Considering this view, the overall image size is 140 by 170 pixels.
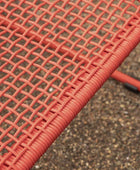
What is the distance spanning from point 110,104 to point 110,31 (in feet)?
2.81

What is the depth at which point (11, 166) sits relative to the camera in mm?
594

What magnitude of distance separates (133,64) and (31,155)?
1.25m

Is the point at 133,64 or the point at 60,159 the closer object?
the point at 60,159

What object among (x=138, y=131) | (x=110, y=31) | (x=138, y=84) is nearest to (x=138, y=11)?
(x=110, y=31)

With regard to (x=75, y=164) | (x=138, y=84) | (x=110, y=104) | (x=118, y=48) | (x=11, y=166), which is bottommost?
(x=75, y=164)

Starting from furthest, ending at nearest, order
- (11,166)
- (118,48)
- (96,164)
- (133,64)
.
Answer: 1. (133,64)
2. (96,164)
3. (118,48)
4. (11,166)

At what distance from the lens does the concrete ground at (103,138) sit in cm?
142

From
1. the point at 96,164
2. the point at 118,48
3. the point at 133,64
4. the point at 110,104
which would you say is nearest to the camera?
the point at 118,48

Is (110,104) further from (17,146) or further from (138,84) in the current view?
(17,146)

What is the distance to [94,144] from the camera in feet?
4.81

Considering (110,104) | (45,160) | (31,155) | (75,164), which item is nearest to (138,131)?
(110,104)

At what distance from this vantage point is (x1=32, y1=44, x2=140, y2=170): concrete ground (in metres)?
1.42

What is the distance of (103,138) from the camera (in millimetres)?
1479

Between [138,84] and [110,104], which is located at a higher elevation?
[138,84]
